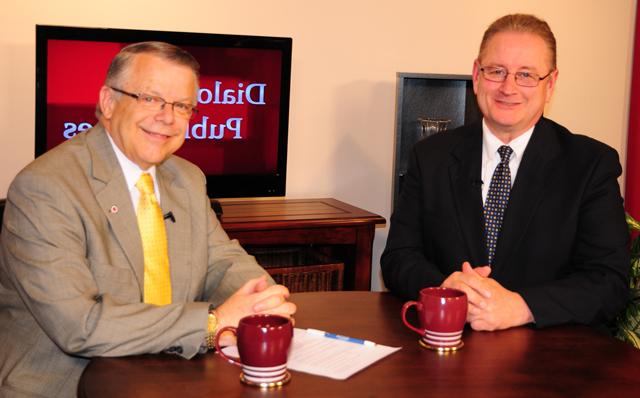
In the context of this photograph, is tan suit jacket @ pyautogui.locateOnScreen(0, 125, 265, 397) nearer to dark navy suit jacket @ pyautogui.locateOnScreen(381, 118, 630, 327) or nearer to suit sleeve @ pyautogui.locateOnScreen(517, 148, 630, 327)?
dark navy suit jacket @ pyautogui.locateOnScreen(381, 118, 630, 327)

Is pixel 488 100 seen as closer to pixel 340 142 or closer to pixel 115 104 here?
pixel 115 104

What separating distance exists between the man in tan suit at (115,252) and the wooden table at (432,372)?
0.09 meters

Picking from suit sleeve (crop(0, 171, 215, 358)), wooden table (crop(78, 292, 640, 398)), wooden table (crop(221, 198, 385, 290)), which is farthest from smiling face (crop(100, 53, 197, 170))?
wooden table (crop(221, 198, 385, 290))

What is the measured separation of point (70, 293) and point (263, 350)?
49 centimetres

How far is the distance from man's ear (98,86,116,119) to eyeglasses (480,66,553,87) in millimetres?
1053

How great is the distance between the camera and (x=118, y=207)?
2180 mm

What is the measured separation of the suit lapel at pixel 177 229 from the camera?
2.28m

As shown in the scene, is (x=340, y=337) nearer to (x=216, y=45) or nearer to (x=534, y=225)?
(x=534, y=225)

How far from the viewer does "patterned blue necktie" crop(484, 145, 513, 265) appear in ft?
8.41

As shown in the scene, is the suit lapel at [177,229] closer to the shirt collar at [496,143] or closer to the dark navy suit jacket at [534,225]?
the dark navy suit jacket at [534,225]

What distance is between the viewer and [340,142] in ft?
15.0

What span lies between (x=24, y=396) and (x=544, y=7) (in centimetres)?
375

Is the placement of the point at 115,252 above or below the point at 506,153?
below

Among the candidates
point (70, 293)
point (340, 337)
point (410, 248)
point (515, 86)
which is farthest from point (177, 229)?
point (515, 86)
